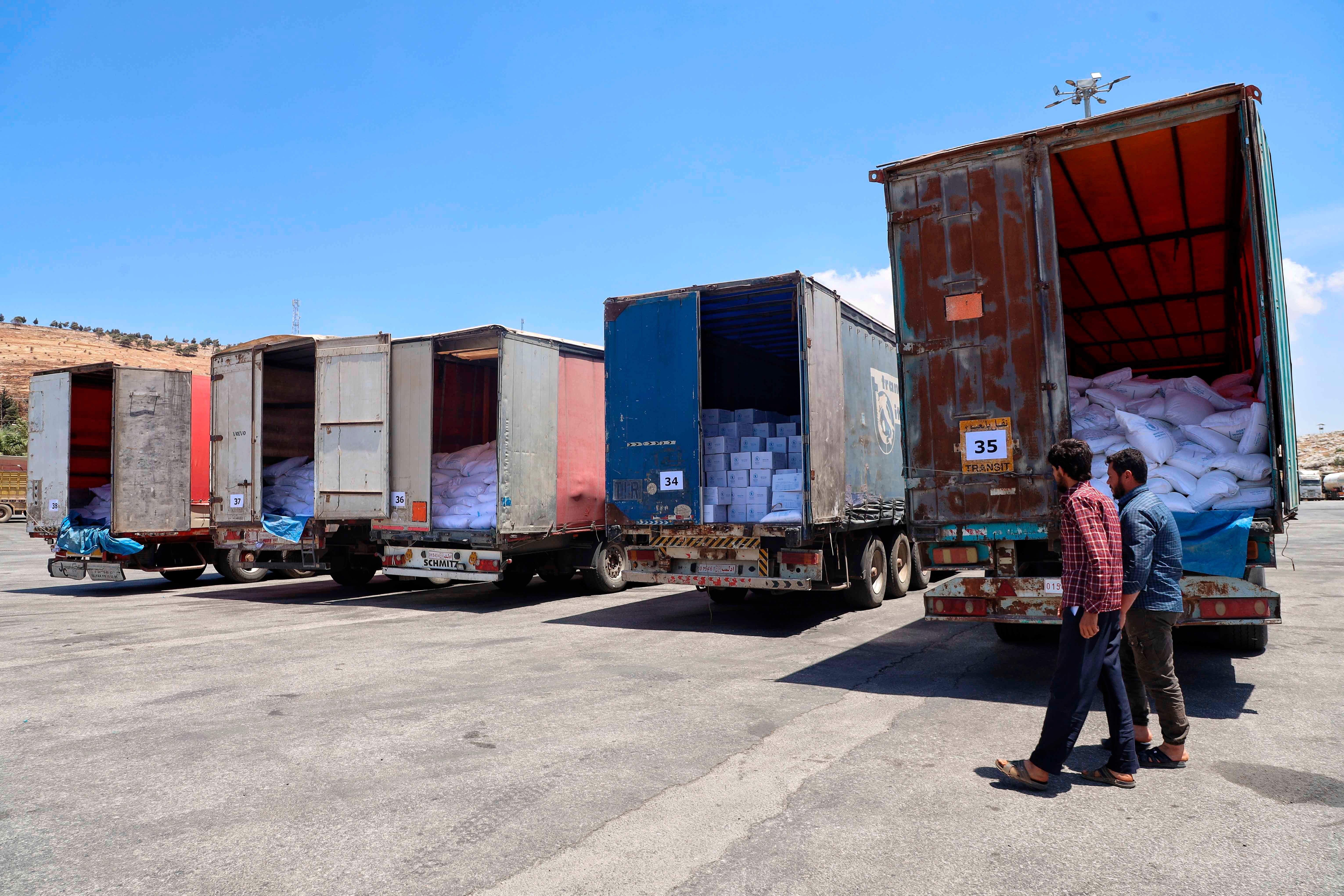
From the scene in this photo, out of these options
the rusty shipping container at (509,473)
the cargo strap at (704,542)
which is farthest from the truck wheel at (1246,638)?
the rusty shipping container at (509,473)

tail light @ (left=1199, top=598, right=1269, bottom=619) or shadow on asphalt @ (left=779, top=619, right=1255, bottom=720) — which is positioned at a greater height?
tail light @ (left=1199, top=598, right=1269, bottom=619)

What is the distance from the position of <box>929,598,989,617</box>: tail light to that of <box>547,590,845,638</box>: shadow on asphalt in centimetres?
276

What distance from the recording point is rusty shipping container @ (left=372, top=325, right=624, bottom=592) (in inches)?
415

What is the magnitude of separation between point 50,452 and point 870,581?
42.1 ft

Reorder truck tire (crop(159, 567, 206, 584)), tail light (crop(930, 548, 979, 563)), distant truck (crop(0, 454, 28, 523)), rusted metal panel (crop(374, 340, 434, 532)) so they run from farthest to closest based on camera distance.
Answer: distant truck (crop(0, 454, 28, 523)) < truck tire (crop(159, 567, 206, 584)) < rusted metal panel (crop(374, 340, 434, 532)) < tail light (crop(930, 548, 979, 563))

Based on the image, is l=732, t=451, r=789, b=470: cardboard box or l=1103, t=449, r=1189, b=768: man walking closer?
l=1103, t=449, r=1189, b=768: man walking

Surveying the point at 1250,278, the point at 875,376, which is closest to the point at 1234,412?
the point at 1250,278

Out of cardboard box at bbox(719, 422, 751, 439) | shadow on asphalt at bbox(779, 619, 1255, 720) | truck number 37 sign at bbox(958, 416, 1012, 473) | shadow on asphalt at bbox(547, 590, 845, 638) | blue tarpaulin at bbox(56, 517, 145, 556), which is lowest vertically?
shadow on asphalt at bbox(547, 590, 845, 638)

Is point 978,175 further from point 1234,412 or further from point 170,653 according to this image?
point 170,653

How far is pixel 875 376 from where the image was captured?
1097 centimetres

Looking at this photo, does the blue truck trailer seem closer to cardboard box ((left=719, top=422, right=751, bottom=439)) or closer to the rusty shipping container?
cardboard box ((left=719, top=422, right=751, bottom=439))

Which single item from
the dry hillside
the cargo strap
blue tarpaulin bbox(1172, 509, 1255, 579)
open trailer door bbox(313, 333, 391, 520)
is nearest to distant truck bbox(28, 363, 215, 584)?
open trailer door bbox(313, 333, 391, 520)

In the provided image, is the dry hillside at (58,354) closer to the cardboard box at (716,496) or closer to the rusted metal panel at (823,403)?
the cardboard box at (716,496)

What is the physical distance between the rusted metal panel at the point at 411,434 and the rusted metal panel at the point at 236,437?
234 centimetres
